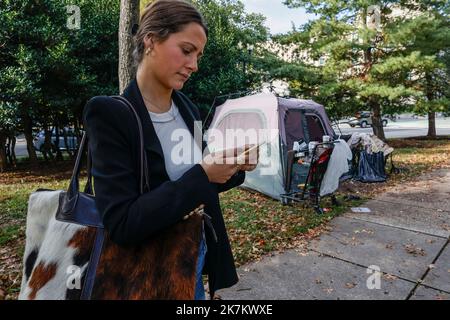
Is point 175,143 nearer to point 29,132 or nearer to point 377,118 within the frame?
point 29,132

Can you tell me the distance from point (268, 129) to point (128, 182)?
6.67 meters

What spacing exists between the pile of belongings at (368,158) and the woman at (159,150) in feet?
25.8

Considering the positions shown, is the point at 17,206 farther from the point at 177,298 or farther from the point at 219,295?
the point at 177,298

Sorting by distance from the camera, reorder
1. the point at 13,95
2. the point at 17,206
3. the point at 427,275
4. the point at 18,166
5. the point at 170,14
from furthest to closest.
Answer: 1. the point at 18,166
2. the point at 13,95
3. the point at 17,206
4. the point at 427,275
5. the point at 170,14

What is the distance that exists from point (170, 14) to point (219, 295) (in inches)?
108

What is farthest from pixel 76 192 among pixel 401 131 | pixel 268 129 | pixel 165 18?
pixel 401 131

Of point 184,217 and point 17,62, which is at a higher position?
point 17,62

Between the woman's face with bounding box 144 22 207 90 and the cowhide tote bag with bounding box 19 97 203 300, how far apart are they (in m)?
0.20

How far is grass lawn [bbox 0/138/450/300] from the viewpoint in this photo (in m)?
4.00

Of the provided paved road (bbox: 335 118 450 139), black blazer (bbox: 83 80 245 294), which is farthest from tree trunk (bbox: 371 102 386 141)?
black blazer (bbox: 83 80 245 294)

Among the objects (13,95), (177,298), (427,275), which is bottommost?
(427,275)

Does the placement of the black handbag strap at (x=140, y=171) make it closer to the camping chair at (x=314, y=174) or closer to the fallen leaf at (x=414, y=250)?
the fallen leaf at (x=414, y=250)

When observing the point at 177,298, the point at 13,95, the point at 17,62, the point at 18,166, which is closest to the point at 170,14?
the point at 177,298

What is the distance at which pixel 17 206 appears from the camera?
619cm
